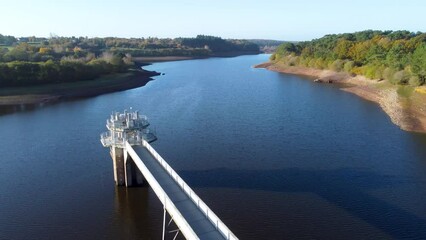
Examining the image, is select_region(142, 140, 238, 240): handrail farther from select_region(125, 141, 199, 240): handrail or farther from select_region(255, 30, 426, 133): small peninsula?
select_region(255, 30, 426, 133): small peninsula

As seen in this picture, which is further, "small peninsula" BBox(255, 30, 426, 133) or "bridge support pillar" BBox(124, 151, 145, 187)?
"small peninsula" BBox(255, 30, 426, 133)

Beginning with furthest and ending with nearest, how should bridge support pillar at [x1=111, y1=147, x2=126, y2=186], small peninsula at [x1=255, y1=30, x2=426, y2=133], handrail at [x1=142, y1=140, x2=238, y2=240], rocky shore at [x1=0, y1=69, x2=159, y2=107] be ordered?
rocky shore at [x1=0, y1=69, x2=159, y2=107] < small peninsula at [x1=255, y1=30, x2=426, y2=133] < bridge support pillar at [x1=111, y1=147, x2=126, y2=186] < handrail at [x1=142, y1=140, x2=238, y2=240]

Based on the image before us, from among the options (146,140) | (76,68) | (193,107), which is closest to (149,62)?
(76,68)

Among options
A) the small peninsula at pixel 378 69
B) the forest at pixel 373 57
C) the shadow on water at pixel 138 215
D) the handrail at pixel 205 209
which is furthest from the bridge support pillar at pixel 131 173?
the forest at pixel 373 57

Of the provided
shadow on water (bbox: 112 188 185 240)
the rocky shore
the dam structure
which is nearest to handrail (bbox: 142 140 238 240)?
the dam structure

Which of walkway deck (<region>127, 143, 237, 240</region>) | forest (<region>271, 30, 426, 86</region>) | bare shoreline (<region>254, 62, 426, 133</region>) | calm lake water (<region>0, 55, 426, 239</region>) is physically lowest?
calm lake water (<region>0, 55, 426, 239</region>)

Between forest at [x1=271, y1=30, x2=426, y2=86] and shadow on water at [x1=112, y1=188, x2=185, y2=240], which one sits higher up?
forest at [x1=271, y1=30, x2=426, y2=86]

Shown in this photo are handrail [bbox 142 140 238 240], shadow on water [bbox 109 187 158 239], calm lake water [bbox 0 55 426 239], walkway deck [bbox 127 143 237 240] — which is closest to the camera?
handrail [bbox 142 140 238 240]
